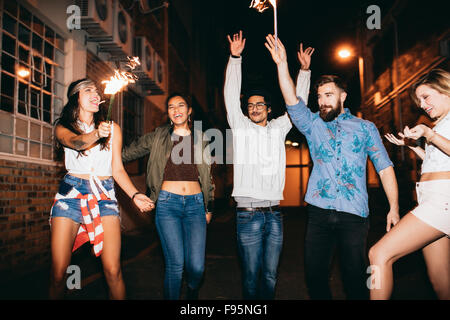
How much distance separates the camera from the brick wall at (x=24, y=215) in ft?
14.8

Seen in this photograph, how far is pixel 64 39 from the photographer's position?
249 inches

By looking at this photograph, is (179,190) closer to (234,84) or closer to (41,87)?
(234,84)

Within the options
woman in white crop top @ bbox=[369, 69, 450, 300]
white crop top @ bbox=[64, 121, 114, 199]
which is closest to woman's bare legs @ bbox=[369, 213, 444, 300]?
woman in white crop top @ bbox=[369, 69, 450, 300]

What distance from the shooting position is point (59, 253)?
2.59 metres

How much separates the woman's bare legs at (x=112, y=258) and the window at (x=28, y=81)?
288cm

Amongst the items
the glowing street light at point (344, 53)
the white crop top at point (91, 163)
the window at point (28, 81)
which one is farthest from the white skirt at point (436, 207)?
the glowing street light at point (344, 53)

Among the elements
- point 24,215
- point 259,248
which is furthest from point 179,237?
point 24,215

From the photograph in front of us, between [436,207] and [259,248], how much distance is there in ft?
4.68

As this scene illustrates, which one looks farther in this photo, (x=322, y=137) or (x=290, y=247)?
(x=290, y=247)

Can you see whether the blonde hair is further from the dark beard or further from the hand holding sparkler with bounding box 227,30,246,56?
the hand holding sparkler with bounding box 227,30,246,56

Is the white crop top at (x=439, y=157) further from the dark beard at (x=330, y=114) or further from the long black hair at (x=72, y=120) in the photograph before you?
the long black hair at (x=72, y=120)

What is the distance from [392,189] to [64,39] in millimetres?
6289

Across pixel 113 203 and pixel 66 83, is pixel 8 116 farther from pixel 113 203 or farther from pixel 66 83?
pixel 113 203
